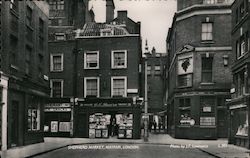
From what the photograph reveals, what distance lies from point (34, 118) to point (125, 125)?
10.8m

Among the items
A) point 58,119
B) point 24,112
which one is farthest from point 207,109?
point 24,112

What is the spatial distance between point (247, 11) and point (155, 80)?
47.6 m

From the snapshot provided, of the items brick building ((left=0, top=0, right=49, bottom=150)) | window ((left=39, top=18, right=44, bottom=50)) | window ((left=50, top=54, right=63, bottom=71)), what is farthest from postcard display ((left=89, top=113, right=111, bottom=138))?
window ((left=39, top=18, right=44, bottom=50))

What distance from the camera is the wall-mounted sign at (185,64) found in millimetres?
34125

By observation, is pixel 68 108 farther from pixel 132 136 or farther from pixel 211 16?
pixel 211 16

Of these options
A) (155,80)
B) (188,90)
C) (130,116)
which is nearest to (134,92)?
(130,116)

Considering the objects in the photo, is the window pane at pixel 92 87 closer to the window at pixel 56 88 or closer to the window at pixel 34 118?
the window at pixel 56 88

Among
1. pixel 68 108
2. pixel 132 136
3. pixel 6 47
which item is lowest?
pixel 132 136

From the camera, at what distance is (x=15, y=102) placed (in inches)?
872

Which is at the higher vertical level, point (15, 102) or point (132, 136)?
point (15, 102)

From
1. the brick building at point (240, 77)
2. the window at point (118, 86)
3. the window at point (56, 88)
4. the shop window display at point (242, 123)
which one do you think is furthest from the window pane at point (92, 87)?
the shop window display at point (242, 123)

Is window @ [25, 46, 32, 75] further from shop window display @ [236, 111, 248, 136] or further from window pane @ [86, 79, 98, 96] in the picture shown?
window pane @ [86, 79, 98, 96]

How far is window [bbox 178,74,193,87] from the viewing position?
34.1 m

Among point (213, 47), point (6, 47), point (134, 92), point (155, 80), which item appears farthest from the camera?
point (155, 80)
